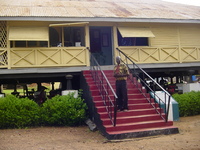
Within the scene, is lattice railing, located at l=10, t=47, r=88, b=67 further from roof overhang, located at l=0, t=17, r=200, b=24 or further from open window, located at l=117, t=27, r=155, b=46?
open window, located at l=117, t=27, r=155, b=46

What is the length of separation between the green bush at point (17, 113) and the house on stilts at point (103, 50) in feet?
6.16

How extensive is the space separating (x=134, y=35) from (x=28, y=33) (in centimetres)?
485

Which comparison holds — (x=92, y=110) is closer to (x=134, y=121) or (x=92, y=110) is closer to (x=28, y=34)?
(x=134, y=121)

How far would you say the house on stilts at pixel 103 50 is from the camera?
7.93m

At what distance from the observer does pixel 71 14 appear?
10.8 meters

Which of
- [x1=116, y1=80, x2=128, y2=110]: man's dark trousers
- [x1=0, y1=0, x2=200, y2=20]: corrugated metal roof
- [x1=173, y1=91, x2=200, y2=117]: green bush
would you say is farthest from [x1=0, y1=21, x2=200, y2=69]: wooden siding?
[x1=116, y1=80, x2=128, y2=110]: man's dark trousers

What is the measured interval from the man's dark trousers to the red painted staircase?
0.23 meters

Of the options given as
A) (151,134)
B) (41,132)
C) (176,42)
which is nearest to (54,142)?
(41,132)

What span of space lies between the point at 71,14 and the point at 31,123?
5.08 meters

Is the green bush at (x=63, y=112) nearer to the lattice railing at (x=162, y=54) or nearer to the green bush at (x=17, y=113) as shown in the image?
the green bush at (x=17, y=113)

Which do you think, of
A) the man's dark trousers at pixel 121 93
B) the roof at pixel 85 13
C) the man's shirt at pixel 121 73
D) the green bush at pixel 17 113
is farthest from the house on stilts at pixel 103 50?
the green bush at pixel 17 113

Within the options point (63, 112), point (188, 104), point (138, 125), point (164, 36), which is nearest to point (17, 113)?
point (63, 112)

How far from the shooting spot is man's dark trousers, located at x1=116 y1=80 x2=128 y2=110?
7.52 meters

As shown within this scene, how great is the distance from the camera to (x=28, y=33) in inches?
401
